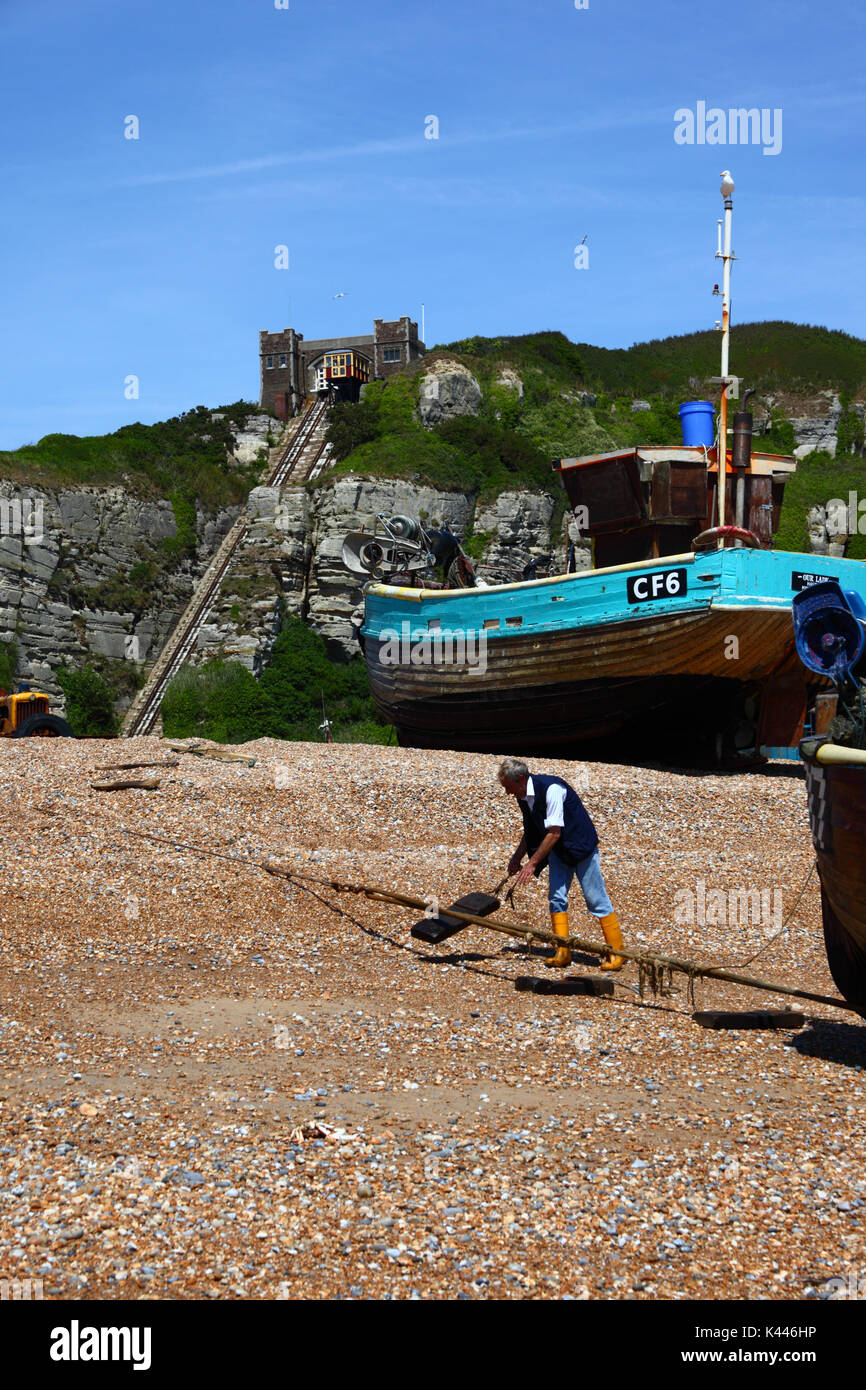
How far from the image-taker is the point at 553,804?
8023 millimetres

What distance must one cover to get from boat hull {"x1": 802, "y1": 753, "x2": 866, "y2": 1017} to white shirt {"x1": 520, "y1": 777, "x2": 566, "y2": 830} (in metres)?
1.83

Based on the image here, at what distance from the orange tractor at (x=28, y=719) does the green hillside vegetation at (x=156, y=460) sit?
19.4m

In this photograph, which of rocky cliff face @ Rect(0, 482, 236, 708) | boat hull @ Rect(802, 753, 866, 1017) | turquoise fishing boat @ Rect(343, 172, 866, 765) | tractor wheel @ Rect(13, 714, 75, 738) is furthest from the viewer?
rocky cliff face @ Rect(0, 482, 236, 708)

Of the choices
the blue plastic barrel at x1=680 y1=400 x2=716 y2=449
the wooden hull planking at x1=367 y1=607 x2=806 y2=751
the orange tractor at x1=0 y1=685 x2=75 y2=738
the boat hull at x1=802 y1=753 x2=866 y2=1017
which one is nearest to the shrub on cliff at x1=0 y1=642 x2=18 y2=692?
the orange tractor at x1=0 y1=685 x2=75 y2=738

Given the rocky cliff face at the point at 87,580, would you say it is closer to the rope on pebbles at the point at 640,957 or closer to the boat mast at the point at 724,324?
the boat mast at the point at 724,324

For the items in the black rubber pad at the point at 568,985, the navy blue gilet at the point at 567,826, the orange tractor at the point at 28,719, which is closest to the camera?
the black rubber pad at the point at 568,985

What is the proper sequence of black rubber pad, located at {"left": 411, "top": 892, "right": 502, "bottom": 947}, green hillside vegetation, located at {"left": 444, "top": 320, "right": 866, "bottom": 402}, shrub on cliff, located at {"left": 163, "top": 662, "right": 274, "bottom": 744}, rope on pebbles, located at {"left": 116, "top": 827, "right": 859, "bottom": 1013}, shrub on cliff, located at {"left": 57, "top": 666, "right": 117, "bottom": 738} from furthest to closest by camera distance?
green hillside vegetation, located at {"left": 444, "top": 320, "right": 866, "bottom": 402} → shrub on cliff, located at {"left": 57, "top": 666, "right": 117, "bottom": 738} → shrub on cliff, located at {"left": 163, "top": 662, "right": 274, "bottom": 744} → black rubber pad, located at {"left": 411, "top": 892, "right": 502, "bottom": 947} → rope on pebbles, located at {"left": 116, "top": 827, "right": 859, "bottom": 1013}

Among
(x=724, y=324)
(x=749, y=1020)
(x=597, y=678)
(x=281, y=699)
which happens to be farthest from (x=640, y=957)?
(x=281, y=699)

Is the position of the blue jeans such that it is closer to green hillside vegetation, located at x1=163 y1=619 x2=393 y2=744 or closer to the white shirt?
the white shirt

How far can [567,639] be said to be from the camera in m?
18.4

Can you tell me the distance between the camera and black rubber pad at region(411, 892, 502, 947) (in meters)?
8.53

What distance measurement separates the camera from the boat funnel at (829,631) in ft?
22.1

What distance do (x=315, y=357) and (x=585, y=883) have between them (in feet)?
199

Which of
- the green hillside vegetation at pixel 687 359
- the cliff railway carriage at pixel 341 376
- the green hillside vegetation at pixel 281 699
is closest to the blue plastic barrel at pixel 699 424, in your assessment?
the green hillside vegetation at pixel 281 699
